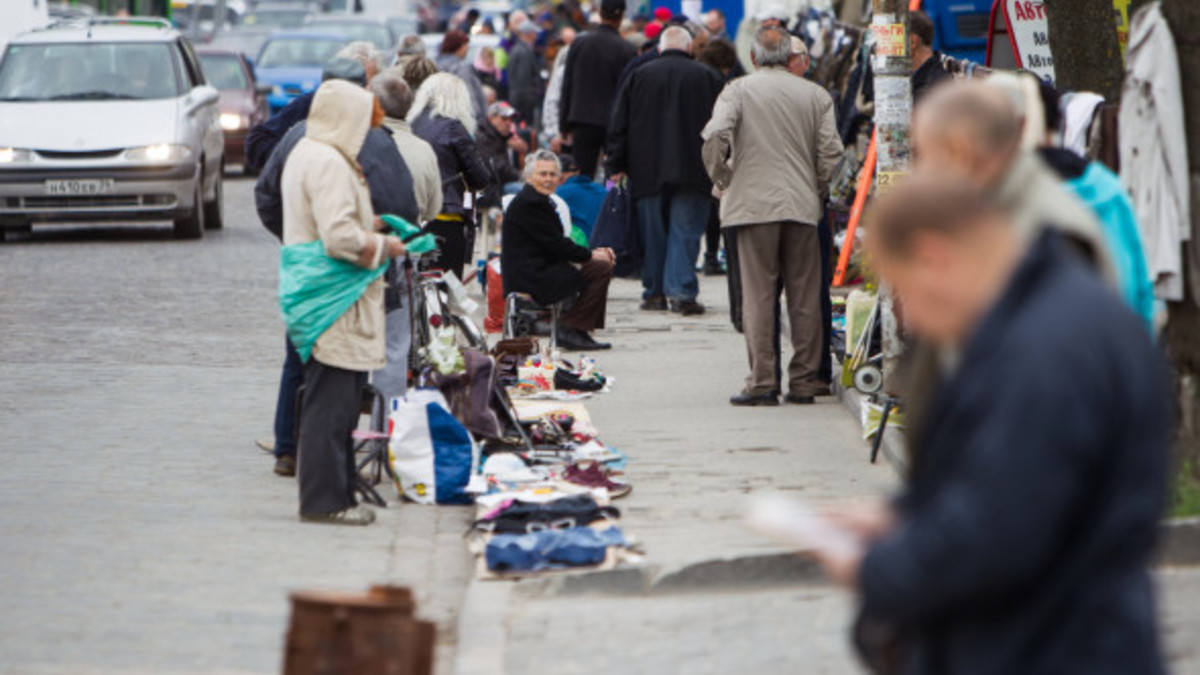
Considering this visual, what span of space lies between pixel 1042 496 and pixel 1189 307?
487cm

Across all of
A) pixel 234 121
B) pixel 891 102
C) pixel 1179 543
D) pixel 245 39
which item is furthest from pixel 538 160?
pixel 245 39

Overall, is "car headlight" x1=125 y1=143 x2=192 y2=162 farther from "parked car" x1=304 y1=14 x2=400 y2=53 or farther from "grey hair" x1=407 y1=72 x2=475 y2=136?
"parked car" x1=304 y1=14 x2=400 y2=53

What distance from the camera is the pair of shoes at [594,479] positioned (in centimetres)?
855

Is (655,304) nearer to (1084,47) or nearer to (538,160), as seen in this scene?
(538,160)

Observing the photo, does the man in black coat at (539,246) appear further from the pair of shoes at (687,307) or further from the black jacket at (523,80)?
the black jacket at (523,80)

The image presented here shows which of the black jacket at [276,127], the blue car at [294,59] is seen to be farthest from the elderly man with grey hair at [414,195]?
the blue car at [294,59]

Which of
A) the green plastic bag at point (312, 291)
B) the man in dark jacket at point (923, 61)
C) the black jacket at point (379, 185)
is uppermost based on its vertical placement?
the man in dark jacket at point (923, 61)

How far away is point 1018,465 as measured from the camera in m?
2.79

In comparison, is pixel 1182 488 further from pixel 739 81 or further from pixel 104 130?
pixel 104 130

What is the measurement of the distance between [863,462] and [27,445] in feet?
13.5

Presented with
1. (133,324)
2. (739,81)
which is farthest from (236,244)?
(739,81)

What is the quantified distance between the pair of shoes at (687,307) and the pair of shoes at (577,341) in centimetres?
170

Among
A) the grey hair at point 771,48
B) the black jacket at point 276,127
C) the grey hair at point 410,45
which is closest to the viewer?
the black jacket at point 276,127

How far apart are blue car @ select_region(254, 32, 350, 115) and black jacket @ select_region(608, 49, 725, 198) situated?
17412mm
